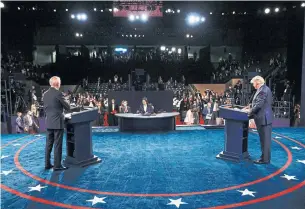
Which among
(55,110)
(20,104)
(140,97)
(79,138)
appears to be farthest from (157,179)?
(20,104)

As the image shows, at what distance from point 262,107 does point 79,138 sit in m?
3.92

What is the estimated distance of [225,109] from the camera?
6582mm

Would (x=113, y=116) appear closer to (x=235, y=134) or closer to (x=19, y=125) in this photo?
(x=19, y=125)

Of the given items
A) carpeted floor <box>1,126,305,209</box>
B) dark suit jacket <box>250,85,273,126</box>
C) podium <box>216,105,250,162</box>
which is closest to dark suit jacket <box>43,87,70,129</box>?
carpeted floor <box>1,126,305,209</box>

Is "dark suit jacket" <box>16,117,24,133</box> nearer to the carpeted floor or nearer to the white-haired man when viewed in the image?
the carpeted floor

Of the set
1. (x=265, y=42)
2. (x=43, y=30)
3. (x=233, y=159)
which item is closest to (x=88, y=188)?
(x=233, y=159)

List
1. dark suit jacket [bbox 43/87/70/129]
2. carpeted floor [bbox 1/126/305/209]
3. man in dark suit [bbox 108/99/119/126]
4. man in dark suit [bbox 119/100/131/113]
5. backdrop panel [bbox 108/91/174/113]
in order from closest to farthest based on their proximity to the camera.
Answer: carpeted floor [bbox 1/126/305/209] < dark suit jacket [bbox 43/87/70/129] < man in dark suit [bbox 119/100/131/113] < man in dark suit [bbox 108/99/119/126] < backdrop panel [bbox 108/91/174/113]

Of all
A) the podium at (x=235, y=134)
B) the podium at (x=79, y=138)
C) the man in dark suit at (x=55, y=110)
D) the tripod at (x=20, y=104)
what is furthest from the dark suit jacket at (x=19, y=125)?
the podium at (x=235, y=134)

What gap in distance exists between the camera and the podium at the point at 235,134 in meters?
6.42

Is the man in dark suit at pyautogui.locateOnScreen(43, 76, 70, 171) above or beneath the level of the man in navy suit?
above

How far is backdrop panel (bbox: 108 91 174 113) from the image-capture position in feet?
41.7

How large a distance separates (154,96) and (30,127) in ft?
16.9

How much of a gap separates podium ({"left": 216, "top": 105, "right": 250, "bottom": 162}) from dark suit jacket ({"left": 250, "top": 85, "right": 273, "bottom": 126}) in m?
0.27

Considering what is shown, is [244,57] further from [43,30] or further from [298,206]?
[298,206]
